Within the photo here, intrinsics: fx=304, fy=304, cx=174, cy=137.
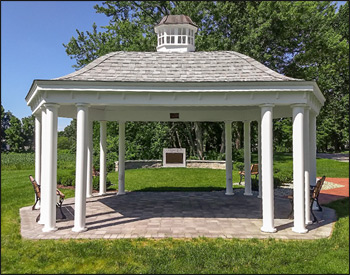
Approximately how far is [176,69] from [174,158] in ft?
65.5

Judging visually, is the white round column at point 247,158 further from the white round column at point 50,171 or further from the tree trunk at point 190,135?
the tree trunk at point 190,135

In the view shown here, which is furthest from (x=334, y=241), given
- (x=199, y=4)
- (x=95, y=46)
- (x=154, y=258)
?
(x=95, y=46)

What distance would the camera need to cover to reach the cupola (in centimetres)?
1295

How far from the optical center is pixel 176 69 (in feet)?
30.9

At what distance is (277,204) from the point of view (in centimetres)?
1216

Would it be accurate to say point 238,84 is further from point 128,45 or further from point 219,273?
point 128,45

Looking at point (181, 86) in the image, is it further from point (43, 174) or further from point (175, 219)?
point (43, 174)

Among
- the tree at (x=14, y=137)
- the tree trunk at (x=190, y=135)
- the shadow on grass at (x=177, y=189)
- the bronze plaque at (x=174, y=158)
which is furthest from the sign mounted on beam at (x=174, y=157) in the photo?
the tree at (x=14, y=137)

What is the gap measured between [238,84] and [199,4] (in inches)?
826

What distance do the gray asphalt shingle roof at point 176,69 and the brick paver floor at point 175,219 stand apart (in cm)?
410

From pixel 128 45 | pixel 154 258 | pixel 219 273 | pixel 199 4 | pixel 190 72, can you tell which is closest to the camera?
pixel 219 273

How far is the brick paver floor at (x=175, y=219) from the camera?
8008 millimetres

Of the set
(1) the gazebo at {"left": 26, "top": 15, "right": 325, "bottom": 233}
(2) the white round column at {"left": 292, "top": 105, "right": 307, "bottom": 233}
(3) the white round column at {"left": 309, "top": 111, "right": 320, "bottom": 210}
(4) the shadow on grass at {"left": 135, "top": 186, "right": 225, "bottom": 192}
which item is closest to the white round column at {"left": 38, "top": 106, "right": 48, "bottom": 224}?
(1) the gazebo at {"left": 26, "top": 15, "right": 325, "bottom": 233}

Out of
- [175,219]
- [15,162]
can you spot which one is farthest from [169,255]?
[15,162]
